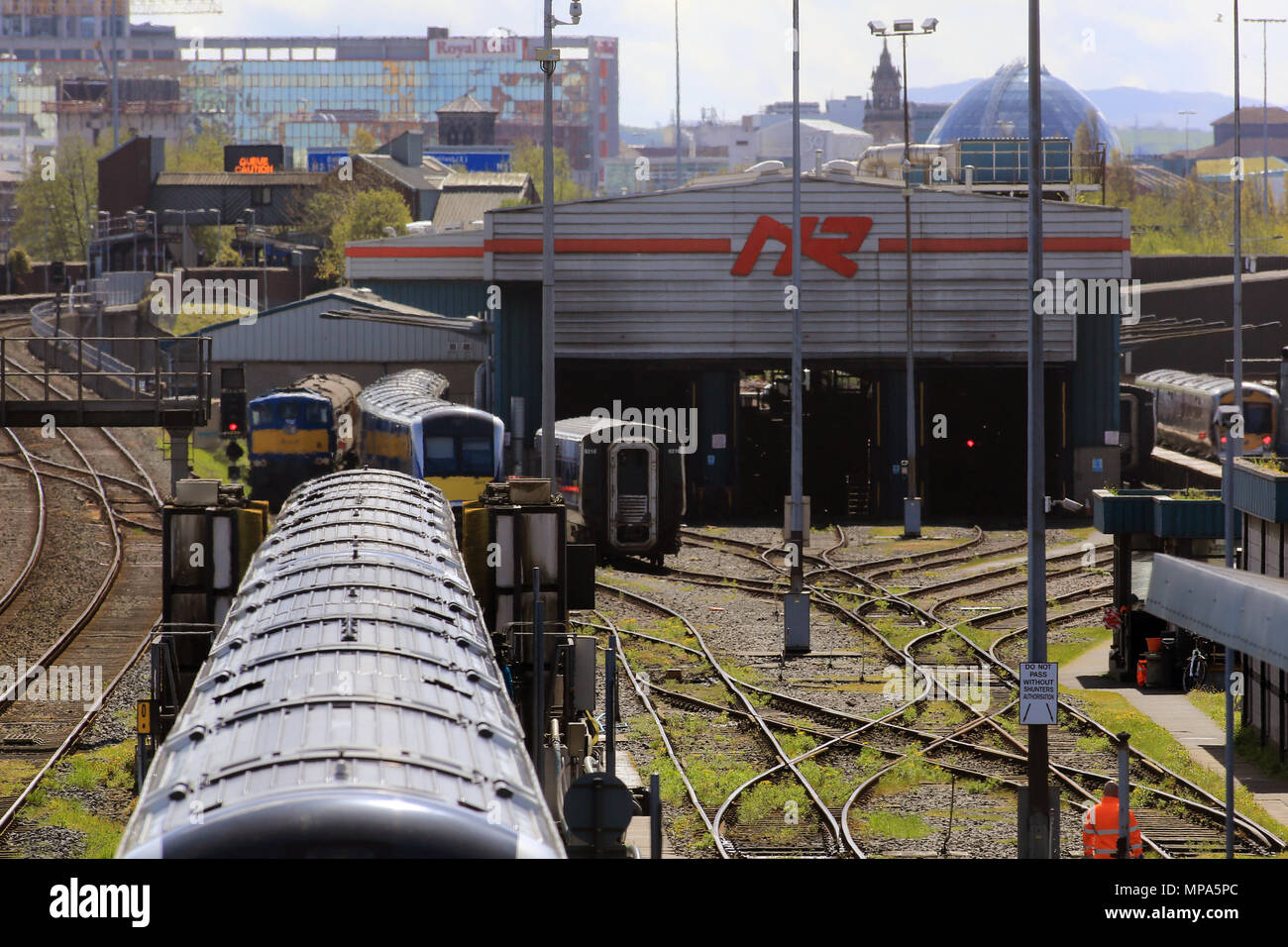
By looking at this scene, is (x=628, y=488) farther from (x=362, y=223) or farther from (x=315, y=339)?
(x=362, y=223)

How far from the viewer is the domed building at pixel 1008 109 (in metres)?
150

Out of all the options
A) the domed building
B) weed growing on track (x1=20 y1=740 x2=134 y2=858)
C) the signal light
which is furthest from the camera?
the domed building

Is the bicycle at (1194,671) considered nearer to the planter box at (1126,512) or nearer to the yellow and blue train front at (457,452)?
the planter box at (1126,512)

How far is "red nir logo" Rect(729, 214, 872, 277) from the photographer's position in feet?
137

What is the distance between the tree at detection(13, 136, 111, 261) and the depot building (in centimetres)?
6712

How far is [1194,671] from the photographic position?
76.2 ft

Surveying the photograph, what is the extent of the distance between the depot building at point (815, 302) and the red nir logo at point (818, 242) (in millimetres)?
37

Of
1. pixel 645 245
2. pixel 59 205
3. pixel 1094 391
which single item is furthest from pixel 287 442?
pixel 59 205

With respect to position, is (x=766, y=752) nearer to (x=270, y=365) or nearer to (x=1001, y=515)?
(x=1001, y=515)

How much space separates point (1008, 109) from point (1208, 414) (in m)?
109

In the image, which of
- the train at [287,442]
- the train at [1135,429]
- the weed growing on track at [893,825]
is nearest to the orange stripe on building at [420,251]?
the train at [287,442]

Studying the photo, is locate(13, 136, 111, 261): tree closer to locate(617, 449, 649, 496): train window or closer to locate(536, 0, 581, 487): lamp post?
locate(617, 449, 649, 496): train window

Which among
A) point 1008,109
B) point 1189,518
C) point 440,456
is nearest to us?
point 1189,518

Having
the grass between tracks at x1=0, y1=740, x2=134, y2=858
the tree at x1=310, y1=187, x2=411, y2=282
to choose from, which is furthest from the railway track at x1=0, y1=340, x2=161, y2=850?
the tree at x1=310, y1=187, x2=411, y2=282
